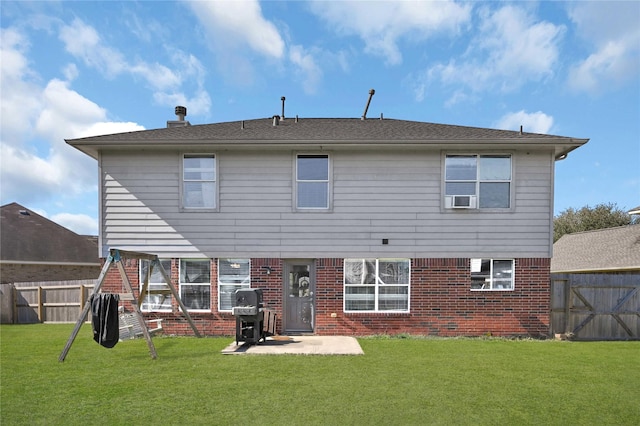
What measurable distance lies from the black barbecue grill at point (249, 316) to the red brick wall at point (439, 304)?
130 centimetres

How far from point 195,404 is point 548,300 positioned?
910 cm

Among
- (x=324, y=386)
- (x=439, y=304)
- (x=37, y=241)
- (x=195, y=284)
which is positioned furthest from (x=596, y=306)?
(x=37, y=241)

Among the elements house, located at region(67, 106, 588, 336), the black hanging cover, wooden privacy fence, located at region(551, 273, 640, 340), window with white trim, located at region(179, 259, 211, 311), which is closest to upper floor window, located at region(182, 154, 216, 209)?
house, located at region(67, 106, 588, 336)

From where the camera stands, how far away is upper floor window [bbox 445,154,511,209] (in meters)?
9.76

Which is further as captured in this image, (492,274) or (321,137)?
(492,274)

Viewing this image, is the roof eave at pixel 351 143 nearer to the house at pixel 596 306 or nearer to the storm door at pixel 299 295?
the storm door at pixel 299 295

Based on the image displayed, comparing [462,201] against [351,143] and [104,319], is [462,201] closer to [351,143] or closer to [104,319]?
[351,143]

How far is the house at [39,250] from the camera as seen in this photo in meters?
15.4

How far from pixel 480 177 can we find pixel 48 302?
14165 mm

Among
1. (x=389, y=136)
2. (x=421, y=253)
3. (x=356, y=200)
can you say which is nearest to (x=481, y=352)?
(x=421, y=253)

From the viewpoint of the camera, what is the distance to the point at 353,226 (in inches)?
385

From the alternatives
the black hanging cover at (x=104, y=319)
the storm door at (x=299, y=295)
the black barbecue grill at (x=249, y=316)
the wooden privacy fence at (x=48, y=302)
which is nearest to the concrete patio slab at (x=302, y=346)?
the black barbecue grill at (x=249, y=316)

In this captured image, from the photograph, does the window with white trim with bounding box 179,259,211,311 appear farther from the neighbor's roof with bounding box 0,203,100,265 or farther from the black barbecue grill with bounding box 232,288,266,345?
the neighbor's roof with bounding box 0,203,100,265

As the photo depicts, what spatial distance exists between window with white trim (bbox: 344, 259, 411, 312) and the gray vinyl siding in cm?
34
